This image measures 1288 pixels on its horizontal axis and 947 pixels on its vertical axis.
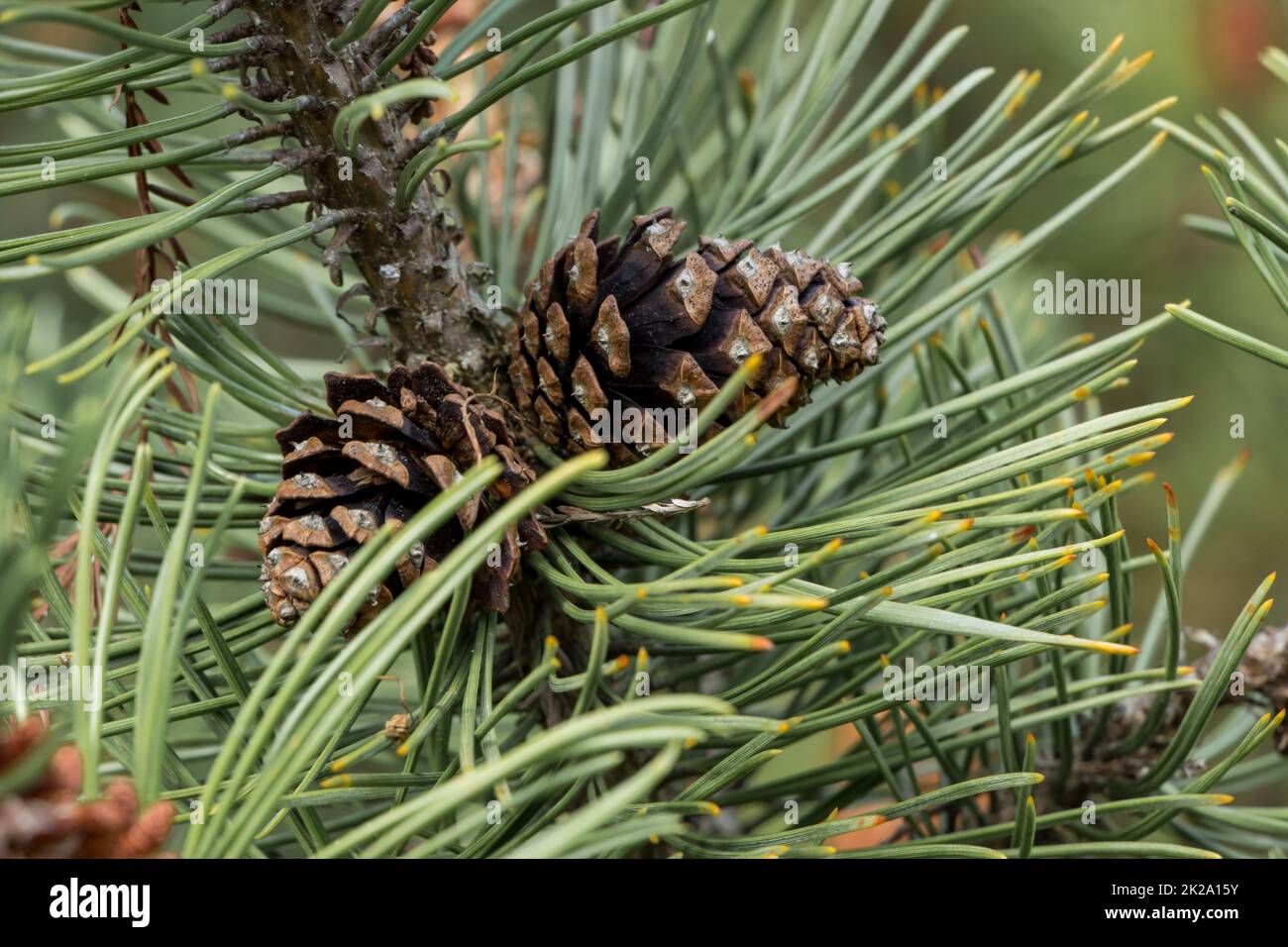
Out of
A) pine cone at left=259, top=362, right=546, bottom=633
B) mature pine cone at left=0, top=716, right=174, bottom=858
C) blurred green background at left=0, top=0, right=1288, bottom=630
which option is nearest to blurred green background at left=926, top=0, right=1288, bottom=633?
blurred green background at left=0, top=0, right=1288, bottom=630

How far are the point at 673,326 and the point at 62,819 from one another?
0.29 meters

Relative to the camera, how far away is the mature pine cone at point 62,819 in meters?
0.26

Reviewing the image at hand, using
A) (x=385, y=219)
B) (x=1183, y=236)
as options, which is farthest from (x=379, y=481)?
(x=1183, y=236)

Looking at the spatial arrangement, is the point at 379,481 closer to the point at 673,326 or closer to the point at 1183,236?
the point at 673,326

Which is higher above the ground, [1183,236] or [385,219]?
[1183,236]

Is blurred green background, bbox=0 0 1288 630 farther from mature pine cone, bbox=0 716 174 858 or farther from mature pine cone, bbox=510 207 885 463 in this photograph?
mature pine cone, bbox=0 716 174 858

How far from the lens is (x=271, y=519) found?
1.40ft

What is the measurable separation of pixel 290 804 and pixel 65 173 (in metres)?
0.24

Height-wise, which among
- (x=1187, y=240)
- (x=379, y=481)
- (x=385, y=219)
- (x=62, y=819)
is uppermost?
(x=1187, y=240)

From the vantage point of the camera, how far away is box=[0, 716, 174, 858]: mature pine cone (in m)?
0.26

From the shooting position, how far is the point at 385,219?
48 centimetres

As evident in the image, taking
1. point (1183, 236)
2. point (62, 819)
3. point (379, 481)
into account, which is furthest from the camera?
point (1183, 236)

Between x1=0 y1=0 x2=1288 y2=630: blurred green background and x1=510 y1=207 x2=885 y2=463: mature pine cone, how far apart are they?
0.64 meters
